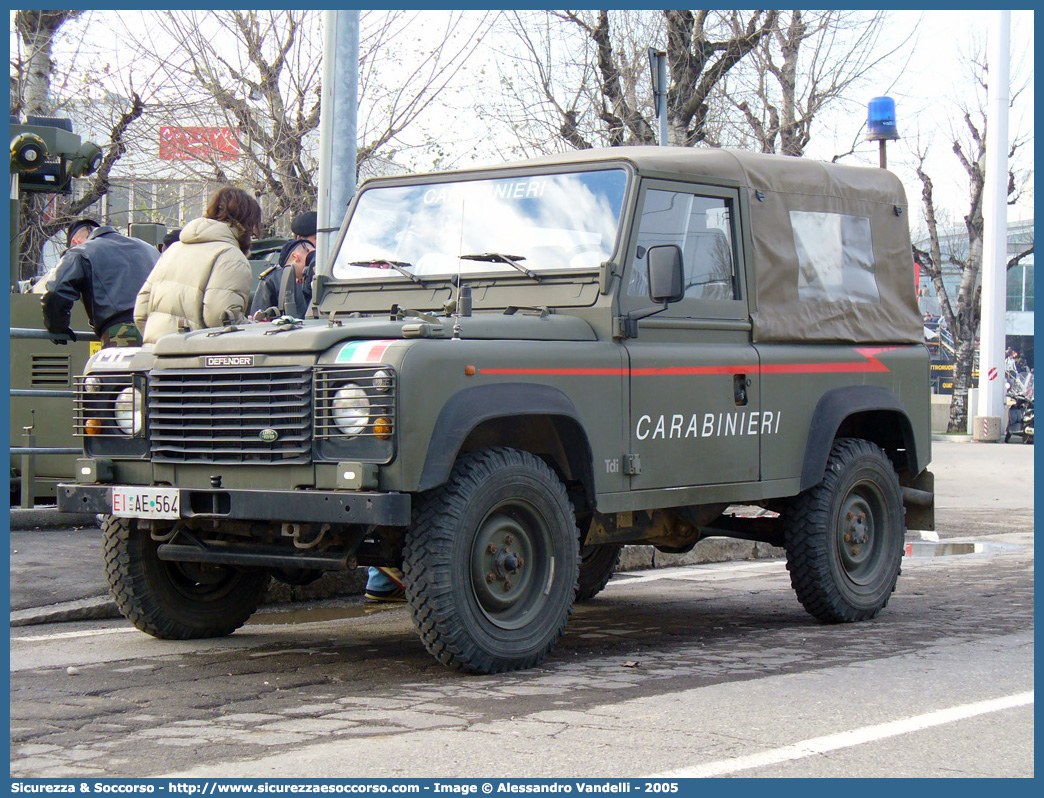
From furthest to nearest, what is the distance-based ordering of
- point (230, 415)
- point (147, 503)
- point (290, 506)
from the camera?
point (147, 503) < point (230, 415) < point (290, 506)

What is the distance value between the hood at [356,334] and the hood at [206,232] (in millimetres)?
1402

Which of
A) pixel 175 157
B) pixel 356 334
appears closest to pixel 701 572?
pixel 356 334

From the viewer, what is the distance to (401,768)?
4.30 m

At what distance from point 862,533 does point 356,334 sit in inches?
143

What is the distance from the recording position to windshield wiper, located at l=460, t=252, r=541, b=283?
22.3 ft

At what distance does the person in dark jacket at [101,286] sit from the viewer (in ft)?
30.1

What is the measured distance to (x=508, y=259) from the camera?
686cm

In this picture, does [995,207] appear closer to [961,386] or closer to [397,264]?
[961,386]

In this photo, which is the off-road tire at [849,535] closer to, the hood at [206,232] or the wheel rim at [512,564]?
the wheel rim at [512,564]

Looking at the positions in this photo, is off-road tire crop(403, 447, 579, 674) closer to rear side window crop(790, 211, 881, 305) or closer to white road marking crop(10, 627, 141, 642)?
white road marking crop(10, 627, 141, 642)

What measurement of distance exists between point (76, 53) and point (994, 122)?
60.4 ft

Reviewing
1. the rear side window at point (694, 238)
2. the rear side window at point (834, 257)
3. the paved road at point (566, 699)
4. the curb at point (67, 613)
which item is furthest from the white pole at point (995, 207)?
the curb at point (67, 613)
